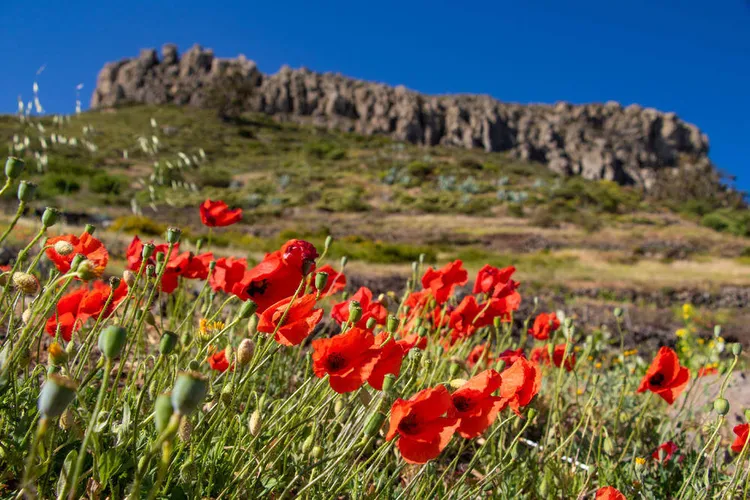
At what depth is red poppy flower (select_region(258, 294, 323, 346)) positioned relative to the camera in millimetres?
1070

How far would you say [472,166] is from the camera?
4797cm

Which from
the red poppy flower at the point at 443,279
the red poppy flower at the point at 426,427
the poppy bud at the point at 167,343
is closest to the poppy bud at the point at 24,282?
the poppy bud at the point at 167,343

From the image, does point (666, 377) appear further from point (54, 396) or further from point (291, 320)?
point (54, 396)

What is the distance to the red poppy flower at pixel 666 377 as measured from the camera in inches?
65.1

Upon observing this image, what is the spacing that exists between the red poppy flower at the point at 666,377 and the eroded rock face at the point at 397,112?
65.1 m

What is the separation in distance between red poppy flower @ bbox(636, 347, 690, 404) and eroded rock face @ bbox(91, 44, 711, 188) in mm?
65072

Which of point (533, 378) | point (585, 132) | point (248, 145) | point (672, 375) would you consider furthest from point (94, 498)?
point (585, 132)

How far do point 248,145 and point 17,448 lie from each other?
156 ft

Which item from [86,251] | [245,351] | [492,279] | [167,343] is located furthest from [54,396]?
[492,279]

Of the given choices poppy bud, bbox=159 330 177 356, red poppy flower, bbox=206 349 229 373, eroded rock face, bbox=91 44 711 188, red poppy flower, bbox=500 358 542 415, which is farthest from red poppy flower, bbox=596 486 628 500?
eroded rock face, bbox=91 44 711 188

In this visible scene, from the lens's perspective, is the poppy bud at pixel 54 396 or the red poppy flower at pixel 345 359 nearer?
the poppy bud at pixel 54 396

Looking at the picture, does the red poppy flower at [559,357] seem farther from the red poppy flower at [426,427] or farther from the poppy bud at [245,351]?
A: the poppy bud at [245,351]

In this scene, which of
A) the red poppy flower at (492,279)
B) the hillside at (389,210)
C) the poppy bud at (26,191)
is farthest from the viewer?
the hillside at (389,210)

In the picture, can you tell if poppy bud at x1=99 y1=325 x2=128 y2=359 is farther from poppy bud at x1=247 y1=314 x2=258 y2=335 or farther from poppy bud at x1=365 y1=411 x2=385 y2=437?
poppy bud at x1=247 y1=314 x2=258 y2=335
